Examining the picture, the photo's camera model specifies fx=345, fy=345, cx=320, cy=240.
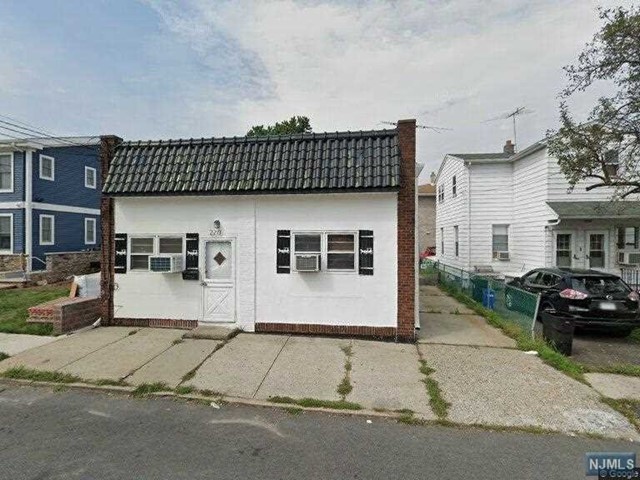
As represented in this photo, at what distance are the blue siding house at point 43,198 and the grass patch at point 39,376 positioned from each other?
1250cm

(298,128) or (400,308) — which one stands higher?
(298,128)

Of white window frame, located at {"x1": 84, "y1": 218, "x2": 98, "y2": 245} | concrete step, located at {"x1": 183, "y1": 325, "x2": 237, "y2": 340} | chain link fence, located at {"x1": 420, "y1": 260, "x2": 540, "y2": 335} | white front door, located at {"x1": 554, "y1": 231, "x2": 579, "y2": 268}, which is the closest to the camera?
concrete step, located at {"x1": 183, "y1": 325, "x2": 237, "y2": 340}

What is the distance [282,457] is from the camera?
3.64m

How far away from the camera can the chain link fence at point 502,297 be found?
8.03 m

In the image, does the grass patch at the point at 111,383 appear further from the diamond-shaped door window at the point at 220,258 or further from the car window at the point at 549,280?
the car window at the point at 549,280

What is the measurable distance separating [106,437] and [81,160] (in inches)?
835

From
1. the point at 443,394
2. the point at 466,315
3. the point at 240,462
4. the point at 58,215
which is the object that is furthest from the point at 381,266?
the point at 58,215

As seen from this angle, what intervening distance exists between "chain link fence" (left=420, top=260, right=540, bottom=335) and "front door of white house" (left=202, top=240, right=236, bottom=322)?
6876mm

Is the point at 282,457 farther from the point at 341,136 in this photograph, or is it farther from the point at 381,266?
the point at 341,136

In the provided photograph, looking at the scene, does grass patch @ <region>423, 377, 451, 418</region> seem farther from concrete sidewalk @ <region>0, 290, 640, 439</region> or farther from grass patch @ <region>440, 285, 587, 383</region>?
grass patch @ <region>440, 285, 587, 383</region>

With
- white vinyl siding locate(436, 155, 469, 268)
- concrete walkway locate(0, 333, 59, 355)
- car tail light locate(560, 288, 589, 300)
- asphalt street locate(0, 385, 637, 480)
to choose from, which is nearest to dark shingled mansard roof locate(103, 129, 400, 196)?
concrete walkway locate(0, 333, 59, 355)

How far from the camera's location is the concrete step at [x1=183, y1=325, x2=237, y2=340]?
7504 millimetres

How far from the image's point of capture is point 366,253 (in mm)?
7691

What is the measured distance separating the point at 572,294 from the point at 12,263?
22848 millimetres
